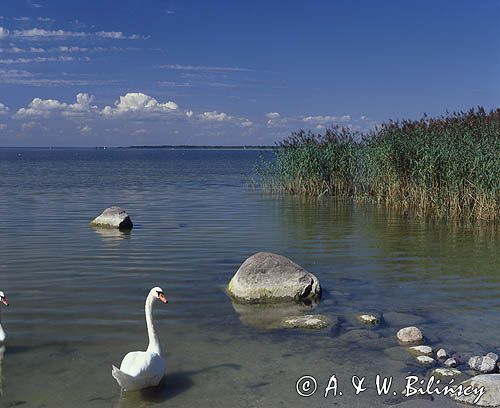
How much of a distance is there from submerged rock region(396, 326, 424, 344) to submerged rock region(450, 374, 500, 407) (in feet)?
5.76

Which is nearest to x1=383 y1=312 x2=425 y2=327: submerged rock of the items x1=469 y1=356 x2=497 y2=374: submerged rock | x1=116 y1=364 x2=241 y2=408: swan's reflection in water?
x1=469 y1=356 x2=497 y2=374: submerged rock

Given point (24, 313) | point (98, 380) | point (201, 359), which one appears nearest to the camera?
point (98, 380)

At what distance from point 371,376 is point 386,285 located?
17.1 ft

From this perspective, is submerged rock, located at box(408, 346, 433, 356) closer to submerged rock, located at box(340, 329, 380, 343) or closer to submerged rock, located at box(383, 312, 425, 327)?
submerged rock, located at box(340, 329, 380, 343)

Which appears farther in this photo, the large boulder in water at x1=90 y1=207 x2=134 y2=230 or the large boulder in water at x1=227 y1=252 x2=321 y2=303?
the large boulder in water at x1=90 y1=207 x2=134 y2=230

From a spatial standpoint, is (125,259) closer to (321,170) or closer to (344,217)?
(344,217)

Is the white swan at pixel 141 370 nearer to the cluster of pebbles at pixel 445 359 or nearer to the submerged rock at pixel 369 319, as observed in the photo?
the cluster of pebbles at pixel 445 359

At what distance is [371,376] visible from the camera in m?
7.79

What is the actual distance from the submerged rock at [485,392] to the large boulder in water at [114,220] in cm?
1505

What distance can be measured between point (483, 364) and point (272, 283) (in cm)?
450

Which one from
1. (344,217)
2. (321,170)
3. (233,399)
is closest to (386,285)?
(233,399)

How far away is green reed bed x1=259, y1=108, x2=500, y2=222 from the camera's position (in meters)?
21.0

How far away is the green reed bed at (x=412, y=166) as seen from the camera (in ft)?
68.9

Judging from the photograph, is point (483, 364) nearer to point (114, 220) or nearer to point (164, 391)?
point (164, 391)
